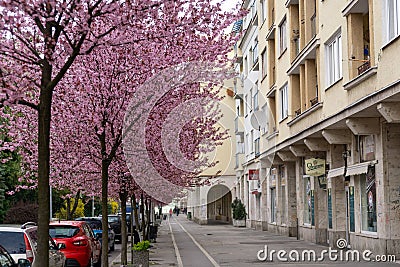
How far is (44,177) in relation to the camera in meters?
8.20

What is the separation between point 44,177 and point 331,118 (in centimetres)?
1614

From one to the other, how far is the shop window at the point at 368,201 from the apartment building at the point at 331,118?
1.5 inches

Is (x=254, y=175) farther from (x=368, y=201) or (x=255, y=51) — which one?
(x=368, y=201)

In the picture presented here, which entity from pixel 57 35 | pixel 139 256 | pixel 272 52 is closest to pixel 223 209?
pixel 272 52

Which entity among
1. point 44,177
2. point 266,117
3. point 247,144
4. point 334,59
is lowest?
point 44,177

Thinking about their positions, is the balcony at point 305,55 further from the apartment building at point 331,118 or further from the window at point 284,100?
the window at point 284,100

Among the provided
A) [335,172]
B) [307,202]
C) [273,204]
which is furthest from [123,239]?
[273,204]

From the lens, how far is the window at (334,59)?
76.6ft

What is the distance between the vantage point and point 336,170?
2486 cm

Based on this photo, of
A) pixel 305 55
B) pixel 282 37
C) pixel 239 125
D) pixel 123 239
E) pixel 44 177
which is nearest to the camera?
pixel 44 177

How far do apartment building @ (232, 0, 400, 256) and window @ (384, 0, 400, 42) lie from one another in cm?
2

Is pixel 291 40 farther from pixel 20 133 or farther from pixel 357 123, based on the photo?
pixel 20 133

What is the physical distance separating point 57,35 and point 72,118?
728cm

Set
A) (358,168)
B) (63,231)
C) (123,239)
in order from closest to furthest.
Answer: (123,239) < (63,231) < (358,168)
